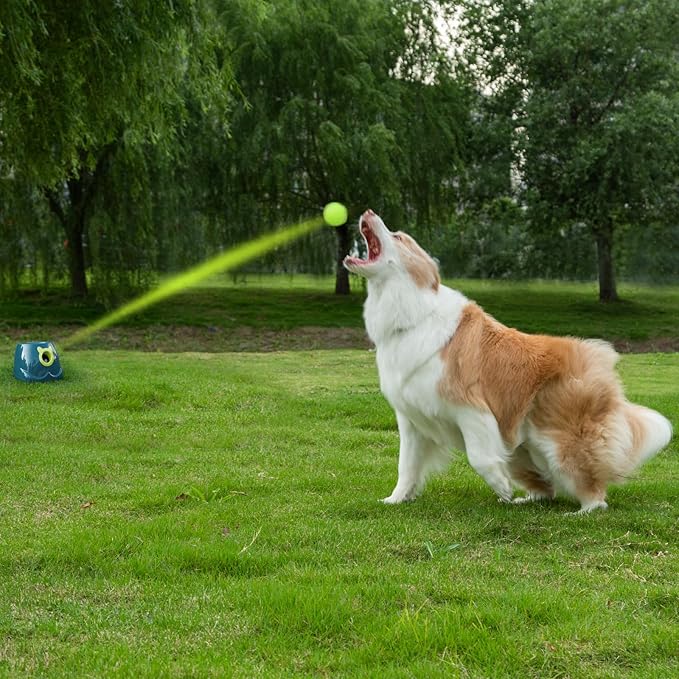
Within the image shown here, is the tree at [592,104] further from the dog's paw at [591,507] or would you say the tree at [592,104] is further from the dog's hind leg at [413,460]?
the dog's paw at [591,507]

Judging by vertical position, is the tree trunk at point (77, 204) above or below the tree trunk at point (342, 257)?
above

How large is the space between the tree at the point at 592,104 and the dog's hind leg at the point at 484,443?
58.4 ft

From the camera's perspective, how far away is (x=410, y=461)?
6.22m

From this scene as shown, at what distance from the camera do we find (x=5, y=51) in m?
9.55

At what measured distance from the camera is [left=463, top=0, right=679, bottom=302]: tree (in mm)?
22625

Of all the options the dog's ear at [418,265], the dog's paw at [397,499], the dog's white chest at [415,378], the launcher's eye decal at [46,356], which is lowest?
the dog's paw at [397,499]

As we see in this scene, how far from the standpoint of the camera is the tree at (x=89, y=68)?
9859 mm

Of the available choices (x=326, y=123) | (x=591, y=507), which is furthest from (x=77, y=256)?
(x=591, y=507)

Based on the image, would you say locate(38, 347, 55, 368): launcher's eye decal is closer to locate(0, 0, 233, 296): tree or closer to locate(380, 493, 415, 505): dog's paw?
locate(0, 0, 233, 296): tree


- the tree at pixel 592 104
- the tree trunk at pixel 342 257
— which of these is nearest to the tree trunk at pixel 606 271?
the tree at pixel 592 104

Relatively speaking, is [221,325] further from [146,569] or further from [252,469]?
[146,569]

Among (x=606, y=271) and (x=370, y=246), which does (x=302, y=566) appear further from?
(x=606, y=271)

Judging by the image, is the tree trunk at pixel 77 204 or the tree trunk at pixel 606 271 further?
the tree trunk at pixel 606 271

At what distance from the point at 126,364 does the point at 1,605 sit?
30.7 feet
